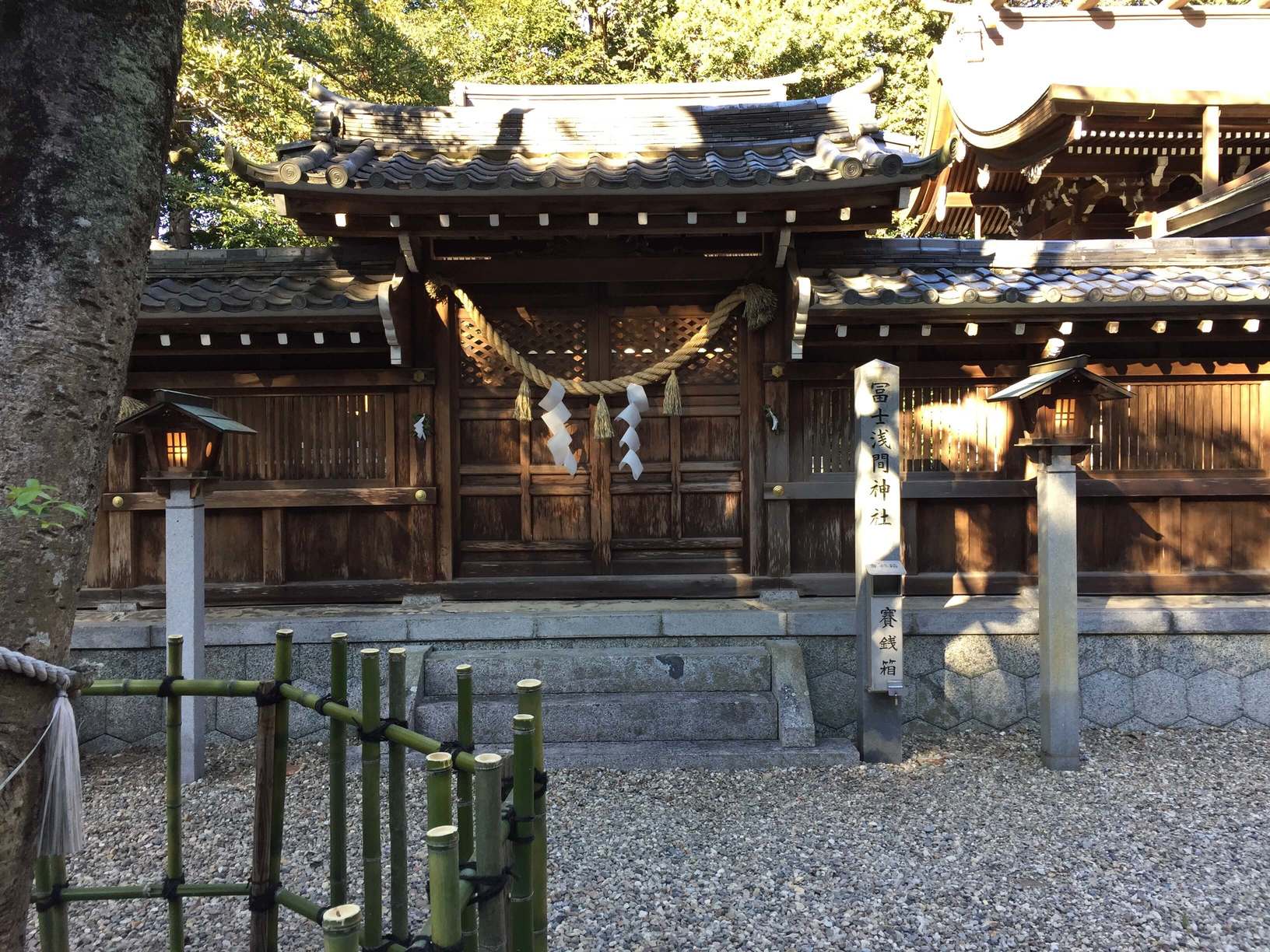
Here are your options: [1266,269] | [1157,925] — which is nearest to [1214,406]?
[1266,269]

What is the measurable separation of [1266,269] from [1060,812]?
4.92 meters

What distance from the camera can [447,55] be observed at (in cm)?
1800

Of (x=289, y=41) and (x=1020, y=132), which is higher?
(x=289, y=41)

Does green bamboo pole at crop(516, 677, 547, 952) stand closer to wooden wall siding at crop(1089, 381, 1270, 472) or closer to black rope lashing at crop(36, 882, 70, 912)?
black rope lashing at crop(36, 882, 70, 912)

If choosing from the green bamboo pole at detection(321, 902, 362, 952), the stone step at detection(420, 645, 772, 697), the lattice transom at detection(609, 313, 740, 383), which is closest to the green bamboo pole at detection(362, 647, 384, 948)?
the green bamboo pole at detection(321, 902, 362, 952)

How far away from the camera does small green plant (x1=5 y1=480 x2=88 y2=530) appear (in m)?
1.41

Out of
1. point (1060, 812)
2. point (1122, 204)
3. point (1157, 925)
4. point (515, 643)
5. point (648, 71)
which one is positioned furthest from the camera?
point (648, 71)

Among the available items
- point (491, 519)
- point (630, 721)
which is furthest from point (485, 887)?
point (491, 519)

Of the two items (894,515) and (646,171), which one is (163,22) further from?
(894,515)

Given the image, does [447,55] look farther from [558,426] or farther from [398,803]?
[398,803]

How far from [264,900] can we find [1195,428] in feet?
24.3

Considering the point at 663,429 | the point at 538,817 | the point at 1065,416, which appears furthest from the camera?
the point at 663,429

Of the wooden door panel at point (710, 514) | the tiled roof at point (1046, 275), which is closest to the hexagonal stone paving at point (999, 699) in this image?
the wooden door panel at point (710, 514)

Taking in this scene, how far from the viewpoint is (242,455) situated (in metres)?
6.36
